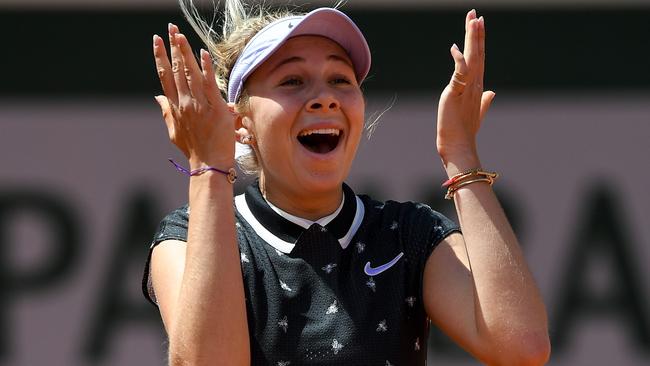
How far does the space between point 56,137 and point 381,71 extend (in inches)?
57.8

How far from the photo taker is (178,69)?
7.02 feet

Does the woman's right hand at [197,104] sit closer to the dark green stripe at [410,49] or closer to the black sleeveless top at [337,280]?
the black sleeveless top at [337,280]

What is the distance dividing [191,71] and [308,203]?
1.25 feet

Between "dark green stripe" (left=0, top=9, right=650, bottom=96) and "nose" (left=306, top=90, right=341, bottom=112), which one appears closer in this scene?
"nose" (left=306, top=90, right=341, bottom=112)

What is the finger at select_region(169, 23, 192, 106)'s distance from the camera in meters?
2.13

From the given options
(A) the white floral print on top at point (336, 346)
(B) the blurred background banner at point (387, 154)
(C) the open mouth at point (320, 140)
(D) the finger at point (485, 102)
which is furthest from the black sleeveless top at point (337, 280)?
(B) the blurred background banner at point (387, 154)

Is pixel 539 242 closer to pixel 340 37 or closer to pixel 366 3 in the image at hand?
pixel 366 3

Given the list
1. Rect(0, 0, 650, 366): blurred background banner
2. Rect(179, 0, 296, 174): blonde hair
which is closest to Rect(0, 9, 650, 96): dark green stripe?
Rect(0, 0, 650, 366): blurred background banner

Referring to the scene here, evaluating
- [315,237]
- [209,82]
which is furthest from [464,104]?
[209,82]

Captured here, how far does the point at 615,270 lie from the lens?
5078mm

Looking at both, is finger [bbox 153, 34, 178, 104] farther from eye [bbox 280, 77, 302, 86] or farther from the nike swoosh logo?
the nike swoosh logo

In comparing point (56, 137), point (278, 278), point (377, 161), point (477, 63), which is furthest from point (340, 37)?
point (56, 137)

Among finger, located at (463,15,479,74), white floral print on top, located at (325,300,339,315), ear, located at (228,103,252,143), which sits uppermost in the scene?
finger, located at (463,15,479,74)

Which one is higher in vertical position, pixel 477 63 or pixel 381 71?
pixel 381 71
